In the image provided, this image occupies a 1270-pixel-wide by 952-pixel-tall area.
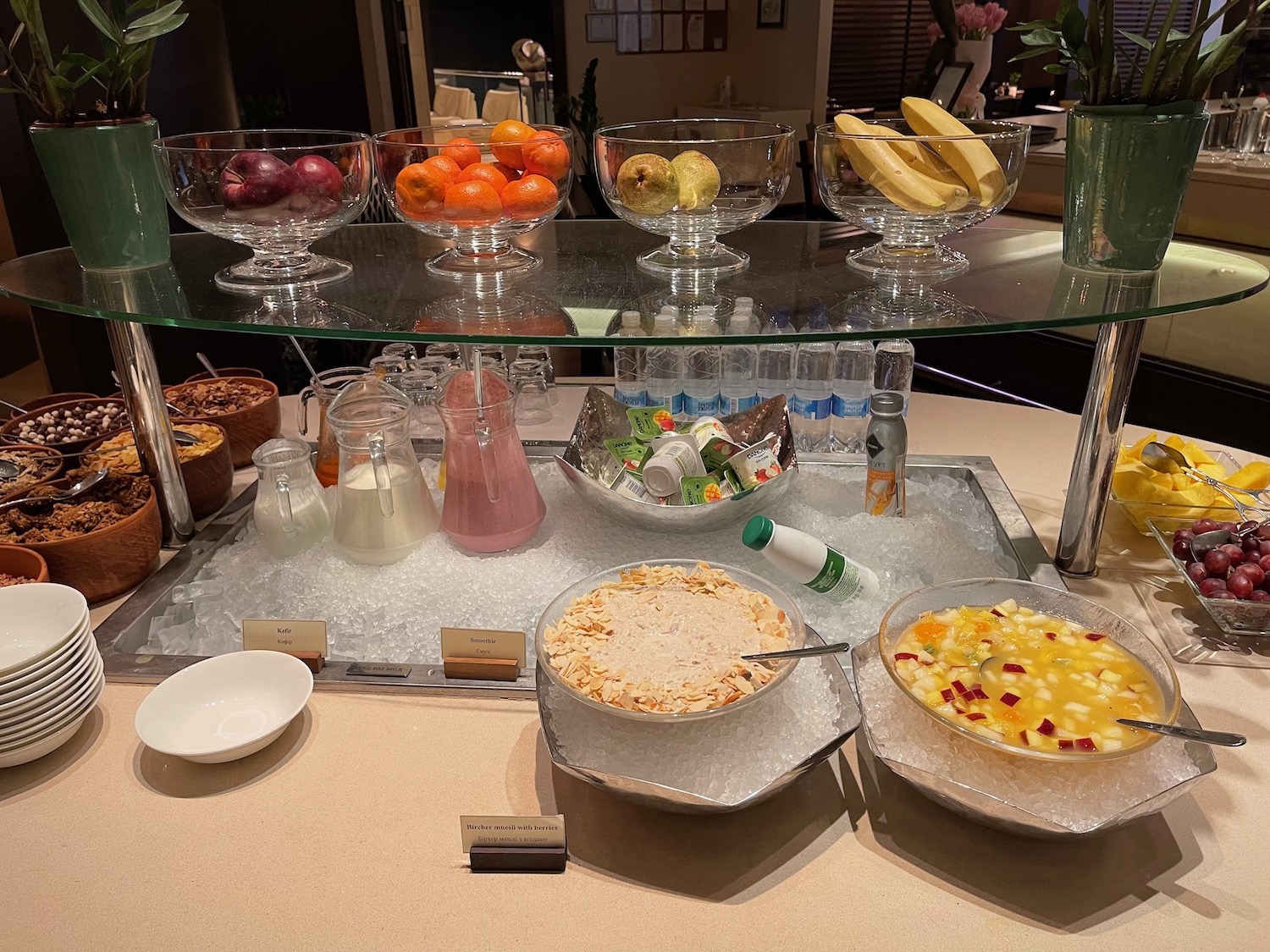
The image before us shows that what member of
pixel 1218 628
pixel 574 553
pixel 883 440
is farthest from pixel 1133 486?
pixel 574 553

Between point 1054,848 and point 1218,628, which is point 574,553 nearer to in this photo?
point 1054,848

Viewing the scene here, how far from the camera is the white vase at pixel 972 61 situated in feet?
10.4

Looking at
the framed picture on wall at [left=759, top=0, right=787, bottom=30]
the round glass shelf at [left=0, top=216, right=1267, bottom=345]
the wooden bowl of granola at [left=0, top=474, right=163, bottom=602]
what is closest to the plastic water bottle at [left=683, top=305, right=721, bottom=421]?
the round glass shelf at [left=0, top=216, right=1267, bottom=345]

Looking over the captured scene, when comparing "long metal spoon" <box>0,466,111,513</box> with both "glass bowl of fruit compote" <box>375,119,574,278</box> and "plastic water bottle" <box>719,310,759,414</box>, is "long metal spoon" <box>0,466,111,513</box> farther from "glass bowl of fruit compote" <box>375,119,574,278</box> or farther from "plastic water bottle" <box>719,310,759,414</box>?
"plastic water bottle" <box>719,310,759,414</box>

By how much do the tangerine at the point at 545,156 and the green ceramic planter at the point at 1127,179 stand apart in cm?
54

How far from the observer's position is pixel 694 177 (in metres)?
1.00

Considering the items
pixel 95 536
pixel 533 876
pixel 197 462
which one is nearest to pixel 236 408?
pixel 197 462

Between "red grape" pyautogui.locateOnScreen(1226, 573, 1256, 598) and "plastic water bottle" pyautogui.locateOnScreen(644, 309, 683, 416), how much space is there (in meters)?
0.83

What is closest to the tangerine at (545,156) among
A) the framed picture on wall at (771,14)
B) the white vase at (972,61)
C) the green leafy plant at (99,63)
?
the green leafy plant at (99,63)

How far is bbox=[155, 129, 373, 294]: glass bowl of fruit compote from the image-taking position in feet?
3.19

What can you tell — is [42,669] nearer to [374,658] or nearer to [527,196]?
[374,658]

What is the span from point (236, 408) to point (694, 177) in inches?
36.1

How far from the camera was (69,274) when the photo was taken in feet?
3.59

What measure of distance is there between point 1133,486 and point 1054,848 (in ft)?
1.99
